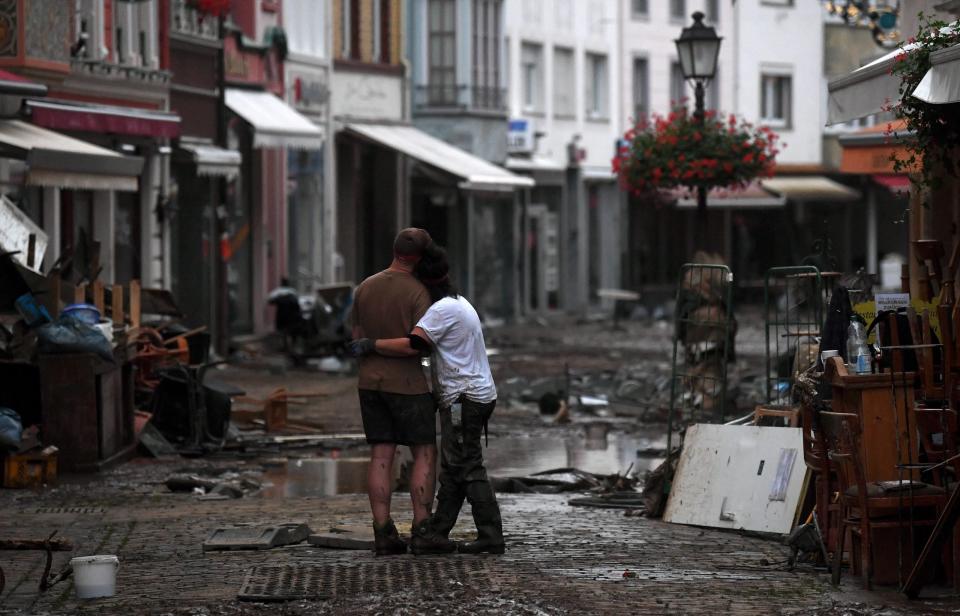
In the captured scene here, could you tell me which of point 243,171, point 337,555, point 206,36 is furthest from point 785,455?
point 243,171

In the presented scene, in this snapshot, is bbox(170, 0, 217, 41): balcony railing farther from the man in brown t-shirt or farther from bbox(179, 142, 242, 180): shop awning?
the man in brown t-shirt

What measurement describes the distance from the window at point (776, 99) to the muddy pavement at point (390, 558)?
38498 mm

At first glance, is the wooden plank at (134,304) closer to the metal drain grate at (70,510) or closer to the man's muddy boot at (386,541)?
the metal drain grate at (70,510)

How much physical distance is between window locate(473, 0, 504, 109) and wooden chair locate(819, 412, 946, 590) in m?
34.0

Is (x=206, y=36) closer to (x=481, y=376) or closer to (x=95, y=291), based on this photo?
(x=95, y=291)

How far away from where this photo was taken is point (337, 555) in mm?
10539

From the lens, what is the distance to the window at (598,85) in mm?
50688

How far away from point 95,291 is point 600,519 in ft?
19.7

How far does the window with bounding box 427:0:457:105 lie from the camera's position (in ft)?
140

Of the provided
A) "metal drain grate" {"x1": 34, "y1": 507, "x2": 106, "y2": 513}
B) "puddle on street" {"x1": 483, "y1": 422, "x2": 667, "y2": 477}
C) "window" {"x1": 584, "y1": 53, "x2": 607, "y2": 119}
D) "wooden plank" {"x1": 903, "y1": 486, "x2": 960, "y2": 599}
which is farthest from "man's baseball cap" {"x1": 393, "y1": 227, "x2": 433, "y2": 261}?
"window" {"x1": 584, "y1": 53, "x2": 607, "y2": 119}

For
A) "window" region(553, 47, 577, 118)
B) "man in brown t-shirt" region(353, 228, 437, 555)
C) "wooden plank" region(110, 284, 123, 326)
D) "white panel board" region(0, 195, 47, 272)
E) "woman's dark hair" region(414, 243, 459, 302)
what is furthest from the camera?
"window" region(553, 47, 577, 118)

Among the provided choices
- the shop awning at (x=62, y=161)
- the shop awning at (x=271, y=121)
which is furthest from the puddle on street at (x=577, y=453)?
the shop awning at (x=271, y=121)

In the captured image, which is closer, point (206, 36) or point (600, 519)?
point (600, 519)

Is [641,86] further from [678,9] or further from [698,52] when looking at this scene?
[698,52]
